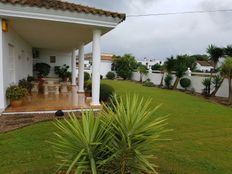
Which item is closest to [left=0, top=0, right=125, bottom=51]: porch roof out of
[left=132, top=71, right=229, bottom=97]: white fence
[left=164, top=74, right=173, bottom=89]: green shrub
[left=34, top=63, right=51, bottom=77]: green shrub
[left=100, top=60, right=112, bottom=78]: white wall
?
[left=34, top=63, right=51, bottom=77]: green shrub

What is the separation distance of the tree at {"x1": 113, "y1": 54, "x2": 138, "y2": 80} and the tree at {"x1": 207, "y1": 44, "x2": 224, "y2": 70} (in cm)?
1860

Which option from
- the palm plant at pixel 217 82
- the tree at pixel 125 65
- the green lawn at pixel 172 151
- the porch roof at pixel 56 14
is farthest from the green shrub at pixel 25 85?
the tree at pixel 125 65

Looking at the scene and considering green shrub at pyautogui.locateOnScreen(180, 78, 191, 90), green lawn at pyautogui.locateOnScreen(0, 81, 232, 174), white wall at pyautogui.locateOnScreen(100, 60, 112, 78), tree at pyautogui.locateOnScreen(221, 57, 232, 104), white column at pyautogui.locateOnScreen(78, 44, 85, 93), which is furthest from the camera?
white wall at pyautogui.locateOnScreen(100, 60, 112, 78)

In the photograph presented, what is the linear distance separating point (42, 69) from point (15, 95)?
10900 millimetres

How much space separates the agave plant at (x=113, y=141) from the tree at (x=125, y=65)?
33.2 meters

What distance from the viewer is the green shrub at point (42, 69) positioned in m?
19.0

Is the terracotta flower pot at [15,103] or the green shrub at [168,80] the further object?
the green shrub at [168,80]

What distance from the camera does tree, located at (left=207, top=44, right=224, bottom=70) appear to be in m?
17.6

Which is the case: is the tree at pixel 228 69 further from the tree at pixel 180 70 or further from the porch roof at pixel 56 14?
the porch roof at pixel 56 14

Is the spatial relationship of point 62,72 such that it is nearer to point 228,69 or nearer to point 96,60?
point 96,60

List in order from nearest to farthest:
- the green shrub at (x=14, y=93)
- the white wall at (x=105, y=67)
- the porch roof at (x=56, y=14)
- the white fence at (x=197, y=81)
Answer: the porch roof at (x=56, y=14)
the green shrub at (x=14, y=93)
the white fence at (x=197, y=81)
the white wall at (x=105, y=67)

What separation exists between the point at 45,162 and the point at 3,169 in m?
0.71

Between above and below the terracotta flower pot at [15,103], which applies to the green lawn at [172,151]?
below

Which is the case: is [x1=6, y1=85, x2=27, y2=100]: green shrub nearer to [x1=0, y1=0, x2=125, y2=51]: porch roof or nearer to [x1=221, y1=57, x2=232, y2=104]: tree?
[x1=0, y1=0, x2=125, y2=51]: porch roof
